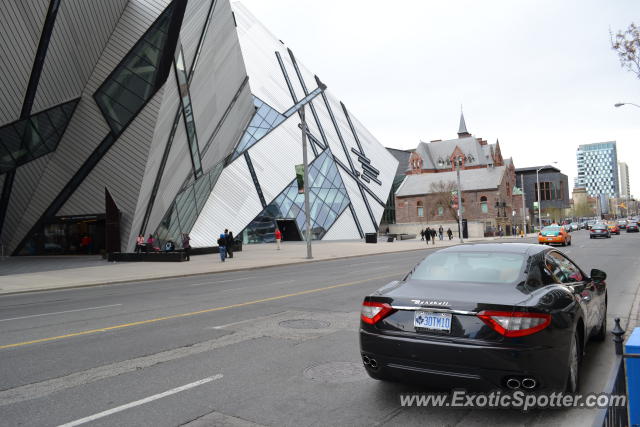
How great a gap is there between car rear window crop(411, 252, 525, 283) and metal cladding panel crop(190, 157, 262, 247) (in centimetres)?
3298

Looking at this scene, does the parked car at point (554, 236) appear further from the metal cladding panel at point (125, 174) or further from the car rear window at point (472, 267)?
the car rear window at point (472, 267)

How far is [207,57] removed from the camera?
114 feet

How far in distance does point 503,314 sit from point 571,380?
118 centimetres

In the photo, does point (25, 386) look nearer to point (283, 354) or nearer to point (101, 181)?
point (283, 354)

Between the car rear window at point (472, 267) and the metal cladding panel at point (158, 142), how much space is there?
81.8 ft

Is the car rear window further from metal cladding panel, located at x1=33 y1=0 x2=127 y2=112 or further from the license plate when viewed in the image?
metal cladding panel, located at x1=33 y1=0 x2=127 y2=112

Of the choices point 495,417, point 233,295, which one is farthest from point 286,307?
point 495,417

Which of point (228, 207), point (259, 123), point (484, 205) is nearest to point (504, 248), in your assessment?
point (228, 207)

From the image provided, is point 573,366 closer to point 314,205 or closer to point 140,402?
point 140,402

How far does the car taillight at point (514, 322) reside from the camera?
4062mm

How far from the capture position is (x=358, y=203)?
2181 inches

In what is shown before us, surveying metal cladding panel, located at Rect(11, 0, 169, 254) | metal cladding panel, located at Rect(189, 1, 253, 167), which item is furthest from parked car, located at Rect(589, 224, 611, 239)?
metal cladding panel, located at Rect(11, 0, 169, 254)

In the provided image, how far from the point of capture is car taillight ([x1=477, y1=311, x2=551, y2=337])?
4062 millimetres

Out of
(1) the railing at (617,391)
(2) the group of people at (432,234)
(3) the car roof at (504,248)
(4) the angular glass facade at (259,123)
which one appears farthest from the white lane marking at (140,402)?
(2) the group of people at (432,234)
